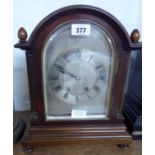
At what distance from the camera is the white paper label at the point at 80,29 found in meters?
0.57

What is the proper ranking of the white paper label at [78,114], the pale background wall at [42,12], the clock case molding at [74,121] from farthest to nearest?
the pale background wall at [42,12], the white paper label at [78,114], the clock case molding at [74,121]

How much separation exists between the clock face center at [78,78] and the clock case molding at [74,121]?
8cm

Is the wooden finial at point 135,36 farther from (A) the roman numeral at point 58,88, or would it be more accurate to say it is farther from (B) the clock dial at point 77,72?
(A) the roman numeral at point 58,88

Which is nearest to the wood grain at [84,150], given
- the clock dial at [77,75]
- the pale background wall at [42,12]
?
the clock dial at [77,75]

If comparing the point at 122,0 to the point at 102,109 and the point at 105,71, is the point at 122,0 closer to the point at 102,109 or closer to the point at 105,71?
the point at 105,71

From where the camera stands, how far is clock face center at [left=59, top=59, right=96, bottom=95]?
617mm

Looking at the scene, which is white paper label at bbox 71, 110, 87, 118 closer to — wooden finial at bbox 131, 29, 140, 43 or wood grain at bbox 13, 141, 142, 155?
wood grain at bbox 13, 141, 142, 155

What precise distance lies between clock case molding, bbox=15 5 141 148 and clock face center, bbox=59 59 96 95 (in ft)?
0.26

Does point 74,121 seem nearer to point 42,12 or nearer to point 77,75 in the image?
point 77,75

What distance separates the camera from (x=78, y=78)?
63cm
